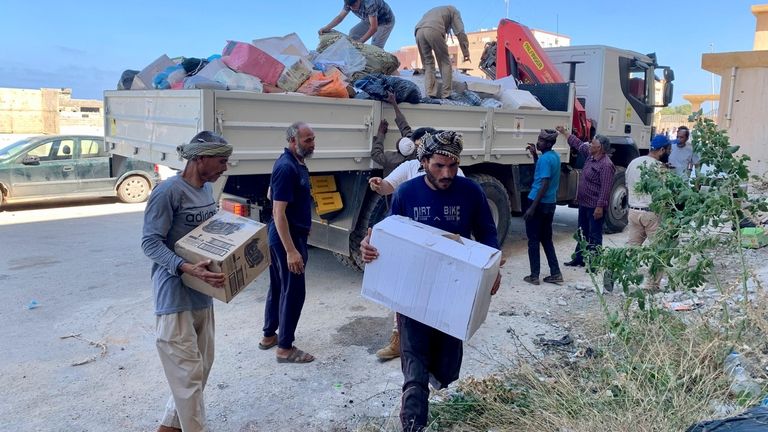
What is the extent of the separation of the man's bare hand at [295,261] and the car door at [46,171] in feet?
25.4

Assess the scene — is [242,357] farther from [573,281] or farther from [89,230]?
[89,230]

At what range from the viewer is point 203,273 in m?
2.69

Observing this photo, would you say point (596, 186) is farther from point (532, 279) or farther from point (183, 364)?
point (183, 364)

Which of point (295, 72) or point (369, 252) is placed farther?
point (295, 72)

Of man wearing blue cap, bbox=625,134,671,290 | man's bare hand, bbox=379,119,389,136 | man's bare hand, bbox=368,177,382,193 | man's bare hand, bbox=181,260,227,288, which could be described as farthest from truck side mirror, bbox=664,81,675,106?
man's bare hand, bbox=181,260,227,288

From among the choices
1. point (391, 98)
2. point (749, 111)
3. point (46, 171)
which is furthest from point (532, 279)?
point (46, 171)

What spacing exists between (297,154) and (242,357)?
1494 millimetres

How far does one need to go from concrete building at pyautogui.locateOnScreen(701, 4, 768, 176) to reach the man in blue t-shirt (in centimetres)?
643

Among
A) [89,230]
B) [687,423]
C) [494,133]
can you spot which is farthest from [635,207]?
[89,230]

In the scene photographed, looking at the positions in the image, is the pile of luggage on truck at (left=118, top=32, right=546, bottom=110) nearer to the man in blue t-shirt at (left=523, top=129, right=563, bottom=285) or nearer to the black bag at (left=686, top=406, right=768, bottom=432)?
the man in blue t-shirt at (left=523, top=129, right=563, bottom=285)

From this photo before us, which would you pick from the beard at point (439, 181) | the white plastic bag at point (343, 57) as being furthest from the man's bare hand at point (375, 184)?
the white plastic bag at point (343, 57)

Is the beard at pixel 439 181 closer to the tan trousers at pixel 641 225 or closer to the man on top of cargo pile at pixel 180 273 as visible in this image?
the man on top of cargo pile at pixel 180 273

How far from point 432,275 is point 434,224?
14.2 inches

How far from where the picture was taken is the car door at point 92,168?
33.3 feet
